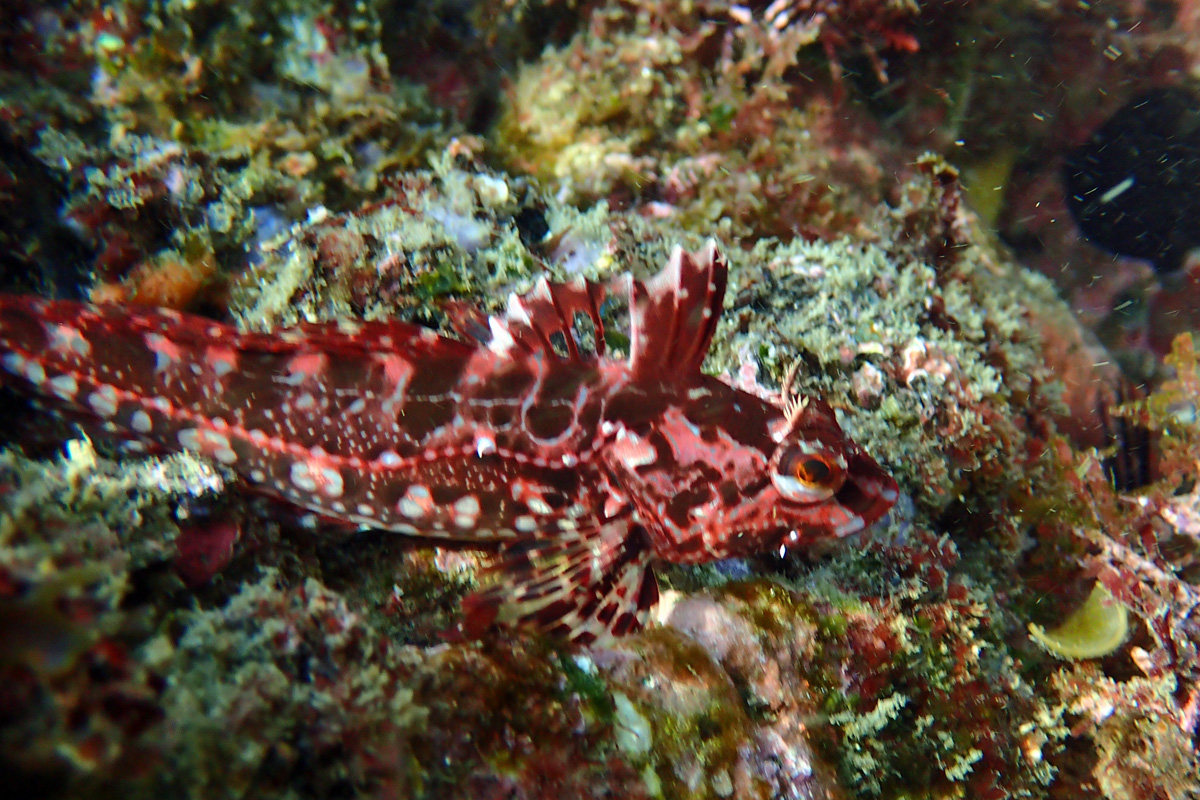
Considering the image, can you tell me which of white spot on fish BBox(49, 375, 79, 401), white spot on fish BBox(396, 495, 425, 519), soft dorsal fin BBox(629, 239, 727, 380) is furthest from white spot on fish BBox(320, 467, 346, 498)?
soft dorsal fin BBox(629, 239, 727, 380)

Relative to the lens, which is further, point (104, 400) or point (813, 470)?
point (104, 400)

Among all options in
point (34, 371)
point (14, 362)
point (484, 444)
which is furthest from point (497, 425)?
point (14, 362)

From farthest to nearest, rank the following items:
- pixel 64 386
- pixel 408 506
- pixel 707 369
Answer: pixel 707 369 → pixel 408 506 → pixel 64 386

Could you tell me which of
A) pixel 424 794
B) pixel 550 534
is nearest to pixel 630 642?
pixel 550 534

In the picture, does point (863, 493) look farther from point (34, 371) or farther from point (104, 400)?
point (34, 371)

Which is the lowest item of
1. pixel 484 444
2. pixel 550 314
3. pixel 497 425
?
pixel 484 444

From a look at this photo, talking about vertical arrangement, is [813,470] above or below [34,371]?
above

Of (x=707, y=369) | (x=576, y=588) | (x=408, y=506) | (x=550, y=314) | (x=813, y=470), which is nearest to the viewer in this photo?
(x=813, y=470)
